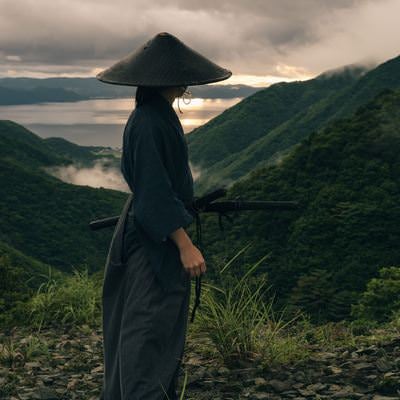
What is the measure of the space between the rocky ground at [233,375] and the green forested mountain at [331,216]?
20927mm

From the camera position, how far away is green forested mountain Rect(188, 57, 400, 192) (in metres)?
127

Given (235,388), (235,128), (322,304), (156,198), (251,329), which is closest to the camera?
(156,198)

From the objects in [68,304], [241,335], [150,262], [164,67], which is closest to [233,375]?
[241,335]

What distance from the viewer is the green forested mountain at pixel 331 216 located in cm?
3209

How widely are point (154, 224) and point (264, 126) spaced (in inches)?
6770

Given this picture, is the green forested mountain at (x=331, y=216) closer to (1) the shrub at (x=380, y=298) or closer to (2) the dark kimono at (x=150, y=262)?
(1) the shrub at (x=380, y=298)

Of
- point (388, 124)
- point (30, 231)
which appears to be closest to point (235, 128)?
point (30, 231)

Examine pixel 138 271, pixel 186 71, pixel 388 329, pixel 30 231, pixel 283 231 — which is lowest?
pixel 30 231

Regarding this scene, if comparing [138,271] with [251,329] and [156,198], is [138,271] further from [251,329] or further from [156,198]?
[251,329]

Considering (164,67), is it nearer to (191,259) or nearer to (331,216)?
(191,259)

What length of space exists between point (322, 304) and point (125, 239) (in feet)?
84.3

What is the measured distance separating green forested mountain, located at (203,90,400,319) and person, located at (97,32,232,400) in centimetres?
2318

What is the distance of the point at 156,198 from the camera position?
3205mm

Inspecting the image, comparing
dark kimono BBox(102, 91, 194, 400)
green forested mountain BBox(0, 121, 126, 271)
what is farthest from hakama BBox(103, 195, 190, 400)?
green forested mountain BBox(0, 121, 126, 271)
